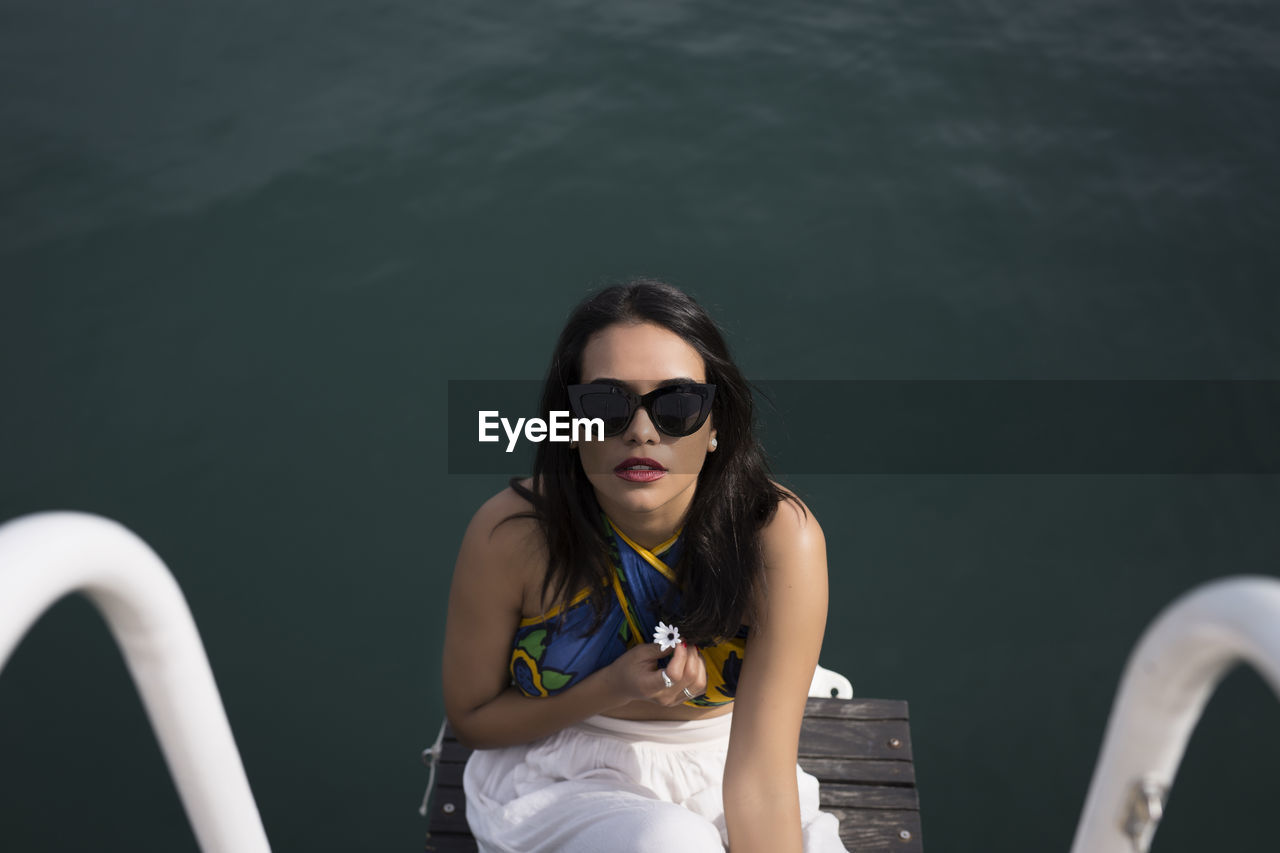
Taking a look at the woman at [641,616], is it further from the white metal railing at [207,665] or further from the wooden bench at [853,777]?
the white metal railing at [207,665]

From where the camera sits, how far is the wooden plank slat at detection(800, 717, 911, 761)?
10.6ft

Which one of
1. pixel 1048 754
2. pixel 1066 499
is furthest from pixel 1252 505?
pixel 1048 754

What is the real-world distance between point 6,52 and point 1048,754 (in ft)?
24.5

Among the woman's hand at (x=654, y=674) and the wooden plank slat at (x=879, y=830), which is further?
the wooden plank slat at (x=879, y=830)

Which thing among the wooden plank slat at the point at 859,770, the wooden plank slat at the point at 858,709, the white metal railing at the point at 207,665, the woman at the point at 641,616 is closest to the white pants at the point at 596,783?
the woman at the point at 641,616

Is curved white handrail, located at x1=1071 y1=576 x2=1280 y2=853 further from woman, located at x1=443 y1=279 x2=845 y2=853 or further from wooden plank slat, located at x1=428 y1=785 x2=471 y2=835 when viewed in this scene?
wooden plank slat, located at x1=428 y1=785 x2=471 y2=835

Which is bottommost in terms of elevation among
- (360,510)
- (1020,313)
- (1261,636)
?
(360,510)

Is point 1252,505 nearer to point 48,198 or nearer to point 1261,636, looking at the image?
point 1261,636

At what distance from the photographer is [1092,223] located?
653cm

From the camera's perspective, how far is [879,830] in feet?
9.93

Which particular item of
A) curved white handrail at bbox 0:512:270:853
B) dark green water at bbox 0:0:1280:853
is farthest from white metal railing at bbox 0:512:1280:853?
dark green water at bbox 0:0:1280:853

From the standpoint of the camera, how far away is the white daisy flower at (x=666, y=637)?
243cm

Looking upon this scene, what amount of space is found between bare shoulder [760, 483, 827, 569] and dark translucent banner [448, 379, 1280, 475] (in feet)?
9.68

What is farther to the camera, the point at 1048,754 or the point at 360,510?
the point at 360,510
